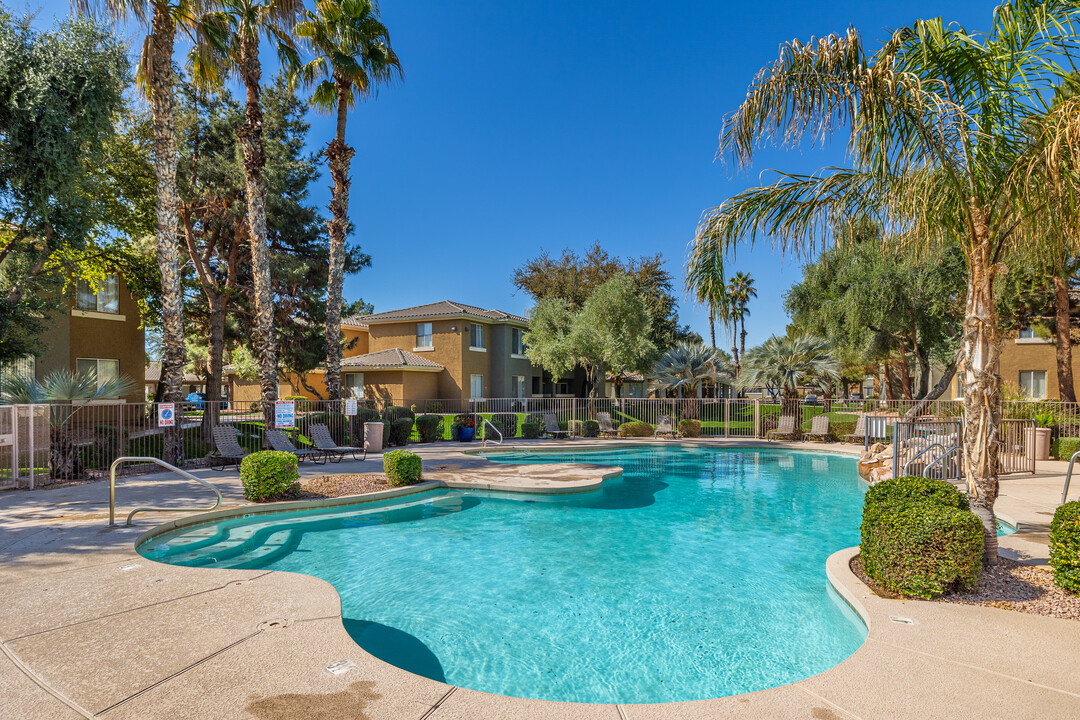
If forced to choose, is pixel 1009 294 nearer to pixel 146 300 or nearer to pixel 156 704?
pixel 156 704

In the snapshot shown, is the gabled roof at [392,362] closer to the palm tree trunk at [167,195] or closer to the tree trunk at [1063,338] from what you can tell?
the palm tree trunk at [167,195]

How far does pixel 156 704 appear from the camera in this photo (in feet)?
10.3

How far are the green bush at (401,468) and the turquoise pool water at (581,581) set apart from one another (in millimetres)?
535

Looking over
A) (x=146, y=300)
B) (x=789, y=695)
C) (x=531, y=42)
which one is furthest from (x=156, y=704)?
(x=531, y=42)

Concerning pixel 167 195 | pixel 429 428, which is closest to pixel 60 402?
pixel 167 195

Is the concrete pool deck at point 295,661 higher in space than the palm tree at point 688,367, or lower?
lower

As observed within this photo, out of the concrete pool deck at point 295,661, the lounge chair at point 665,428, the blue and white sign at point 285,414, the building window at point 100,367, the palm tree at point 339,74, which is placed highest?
the palm tree at point 339,74

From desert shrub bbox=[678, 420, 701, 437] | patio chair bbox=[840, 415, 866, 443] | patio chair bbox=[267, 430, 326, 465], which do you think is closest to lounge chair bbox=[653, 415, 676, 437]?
desert shrub bbox=[678, 420, 701, 437]

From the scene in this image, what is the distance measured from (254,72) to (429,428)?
1299cm

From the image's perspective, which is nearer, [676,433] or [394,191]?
[676,433]

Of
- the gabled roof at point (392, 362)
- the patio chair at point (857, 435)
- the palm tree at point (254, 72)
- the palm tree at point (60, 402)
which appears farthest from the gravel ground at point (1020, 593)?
the gabled roof at point (392, 362)

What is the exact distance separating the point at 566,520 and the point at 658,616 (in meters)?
4.15

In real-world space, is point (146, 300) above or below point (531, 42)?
below

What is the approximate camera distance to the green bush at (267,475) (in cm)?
932
